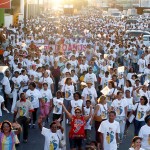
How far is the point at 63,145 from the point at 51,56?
9515 millimetres

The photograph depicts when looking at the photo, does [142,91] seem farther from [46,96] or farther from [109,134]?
[109,134]

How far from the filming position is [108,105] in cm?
1170

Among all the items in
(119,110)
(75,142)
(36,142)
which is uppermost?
(119,110)

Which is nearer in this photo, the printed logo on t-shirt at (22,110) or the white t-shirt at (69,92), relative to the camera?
the printed logo on t-shirt at (22,110)

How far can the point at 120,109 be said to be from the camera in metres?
11.4

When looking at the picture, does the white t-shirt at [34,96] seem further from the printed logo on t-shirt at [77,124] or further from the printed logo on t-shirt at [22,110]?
the printed logo on t-shirt at [77,124]

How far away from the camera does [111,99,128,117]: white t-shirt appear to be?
1140 cm

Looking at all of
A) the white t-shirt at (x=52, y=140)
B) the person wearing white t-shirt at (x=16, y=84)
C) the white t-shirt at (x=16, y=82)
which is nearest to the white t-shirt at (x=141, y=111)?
the white t-shirt at (x=52, y=140)

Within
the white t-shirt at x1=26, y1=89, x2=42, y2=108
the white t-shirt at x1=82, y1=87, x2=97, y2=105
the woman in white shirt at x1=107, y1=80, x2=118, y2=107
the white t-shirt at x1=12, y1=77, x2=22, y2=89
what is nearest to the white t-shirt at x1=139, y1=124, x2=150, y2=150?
the woman in white shirt at x1=107, y1=80, x2=118, y2=107

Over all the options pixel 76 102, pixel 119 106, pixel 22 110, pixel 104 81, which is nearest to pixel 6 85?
pixel 104 81

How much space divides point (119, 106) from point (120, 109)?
0.24 feet

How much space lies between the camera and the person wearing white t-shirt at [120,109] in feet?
37.3

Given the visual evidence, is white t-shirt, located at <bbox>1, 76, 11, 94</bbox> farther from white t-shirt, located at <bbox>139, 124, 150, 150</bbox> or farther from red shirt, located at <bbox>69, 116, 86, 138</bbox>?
white t-shirt, located at <bbox>139, 124, 150, 150</bbox>

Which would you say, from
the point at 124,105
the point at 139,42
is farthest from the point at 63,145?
the point at 139,42
